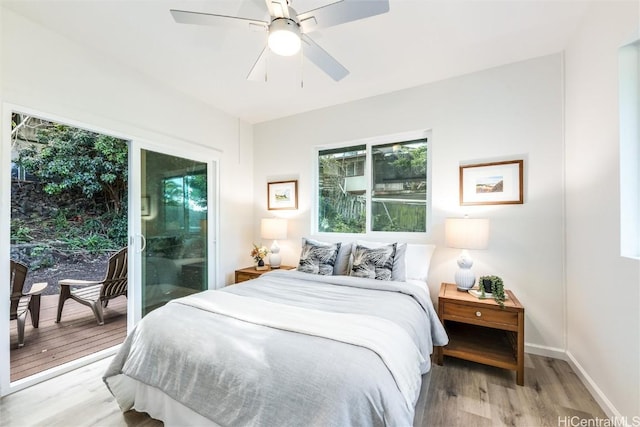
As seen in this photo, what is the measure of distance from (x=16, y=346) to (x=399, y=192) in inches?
167

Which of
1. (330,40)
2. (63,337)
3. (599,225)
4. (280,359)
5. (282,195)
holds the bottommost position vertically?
(63,337)

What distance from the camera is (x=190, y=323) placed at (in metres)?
1.55

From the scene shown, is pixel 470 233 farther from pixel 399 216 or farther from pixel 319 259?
pixel 319 259

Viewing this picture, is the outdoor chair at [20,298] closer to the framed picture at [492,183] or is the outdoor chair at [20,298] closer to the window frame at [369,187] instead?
the window frame at [369,187]

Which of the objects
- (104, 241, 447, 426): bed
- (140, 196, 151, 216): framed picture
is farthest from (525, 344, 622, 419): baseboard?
(140, 196, 151, 216): framed picture

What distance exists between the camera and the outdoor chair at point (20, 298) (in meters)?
2.51

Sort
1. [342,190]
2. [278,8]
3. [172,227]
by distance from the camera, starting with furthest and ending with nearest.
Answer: [342,190]
[172,227]
[278,8]

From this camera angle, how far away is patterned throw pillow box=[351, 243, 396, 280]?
2.47 meters

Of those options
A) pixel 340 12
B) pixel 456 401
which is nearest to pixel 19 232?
pixel 340 12

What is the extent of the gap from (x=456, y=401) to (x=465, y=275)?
39.6 inches

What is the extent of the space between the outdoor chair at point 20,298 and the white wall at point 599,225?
4.48m

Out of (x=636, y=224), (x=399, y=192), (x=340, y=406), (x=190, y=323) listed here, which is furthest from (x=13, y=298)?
(x=636, y=224)

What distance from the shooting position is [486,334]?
2461mm

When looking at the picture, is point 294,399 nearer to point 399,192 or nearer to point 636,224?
point 636,224
